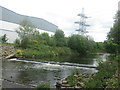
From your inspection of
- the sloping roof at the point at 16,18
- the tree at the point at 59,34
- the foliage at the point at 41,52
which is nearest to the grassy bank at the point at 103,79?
the foliage at the point at 41,52

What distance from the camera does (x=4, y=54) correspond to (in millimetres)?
24797

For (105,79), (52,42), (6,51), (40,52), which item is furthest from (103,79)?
(52,42)

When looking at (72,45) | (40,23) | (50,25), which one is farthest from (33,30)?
(50,25)

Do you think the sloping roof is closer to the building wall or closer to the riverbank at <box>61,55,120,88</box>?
the building wall

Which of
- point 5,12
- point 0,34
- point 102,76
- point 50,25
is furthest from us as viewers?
point 50,25

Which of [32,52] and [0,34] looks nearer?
[32,52]

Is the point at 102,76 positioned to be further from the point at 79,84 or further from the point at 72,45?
the point at 72,45

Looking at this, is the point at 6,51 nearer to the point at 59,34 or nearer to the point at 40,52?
the point at 40,52

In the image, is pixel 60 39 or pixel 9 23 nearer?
pixel 60 39

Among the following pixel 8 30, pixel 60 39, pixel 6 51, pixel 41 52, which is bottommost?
pixel 41 52

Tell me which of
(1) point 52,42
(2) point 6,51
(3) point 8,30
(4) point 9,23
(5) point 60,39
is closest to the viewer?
(2) point 6,51

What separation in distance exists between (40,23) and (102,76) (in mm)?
50061

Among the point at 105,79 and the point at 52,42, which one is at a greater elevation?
the point at 52,42

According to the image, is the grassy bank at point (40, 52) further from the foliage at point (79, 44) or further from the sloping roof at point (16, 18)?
the sloping roof at point (16, 18)
